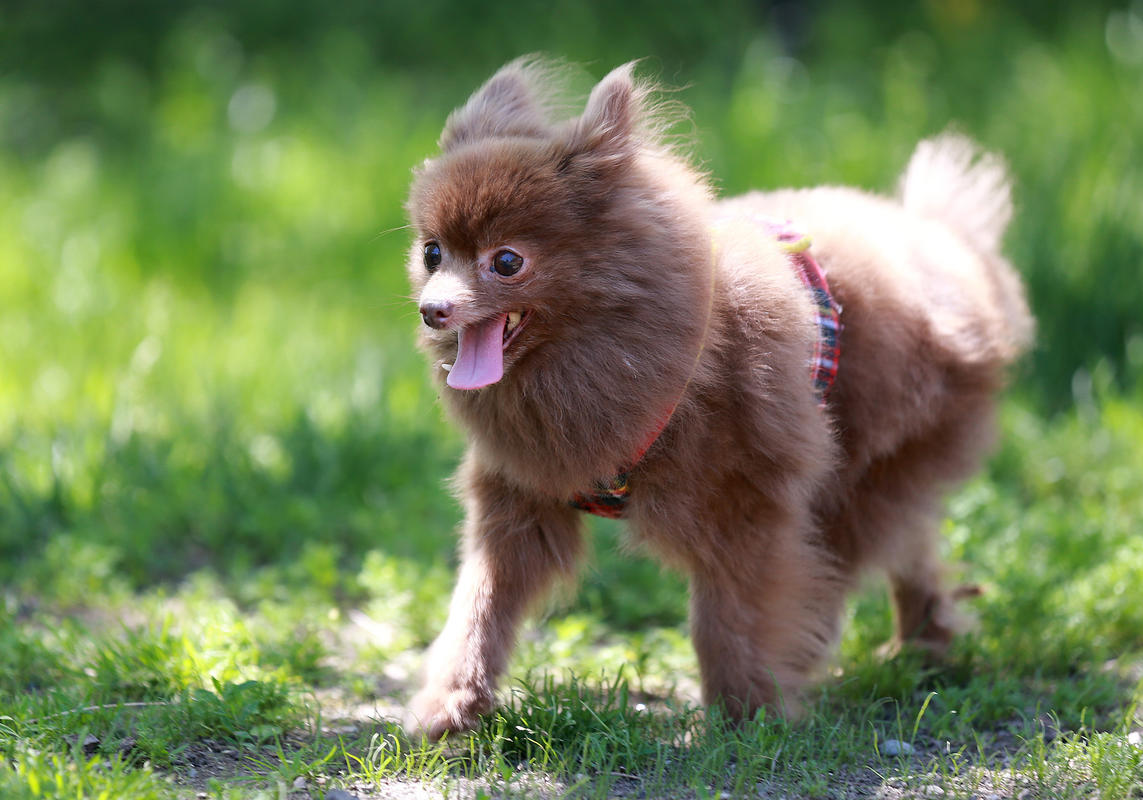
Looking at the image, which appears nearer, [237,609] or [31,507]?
[237,609]

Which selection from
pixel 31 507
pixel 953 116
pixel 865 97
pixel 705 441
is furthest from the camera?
pixel 865 97

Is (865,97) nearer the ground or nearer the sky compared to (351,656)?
nearer the sky

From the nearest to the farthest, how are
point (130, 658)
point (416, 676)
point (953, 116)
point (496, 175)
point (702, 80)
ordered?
point (496, 175) → point (130, 658) → point (416, 676) → point (953, 116) → point (702, 80)

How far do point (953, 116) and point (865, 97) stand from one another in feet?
2.49

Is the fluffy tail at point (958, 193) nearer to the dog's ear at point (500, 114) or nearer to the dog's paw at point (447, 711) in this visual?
the dog's ear at point (500, 114)

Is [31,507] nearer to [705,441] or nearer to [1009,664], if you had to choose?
[705,441]

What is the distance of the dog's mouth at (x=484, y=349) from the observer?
8.91 feet

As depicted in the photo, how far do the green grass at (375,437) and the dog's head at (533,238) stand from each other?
0.52 m

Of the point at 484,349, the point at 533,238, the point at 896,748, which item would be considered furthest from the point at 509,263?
the point at 896,748

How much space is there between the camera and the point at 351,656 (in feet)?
12.7

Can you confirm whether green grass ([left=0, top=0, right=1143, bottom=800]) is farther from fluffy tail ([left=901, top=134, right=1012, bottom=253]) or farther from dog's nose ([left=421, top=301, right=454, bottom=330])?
fluffy tail ([left=901, top=134, right=1012, bottom=253])

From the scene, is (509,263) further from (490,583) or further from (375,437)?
(375,437)

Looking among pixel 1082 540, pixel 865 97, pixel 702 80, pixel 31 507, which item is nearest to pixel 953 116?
pixel 865 97

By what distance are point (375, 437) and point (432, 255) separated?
2361mm
